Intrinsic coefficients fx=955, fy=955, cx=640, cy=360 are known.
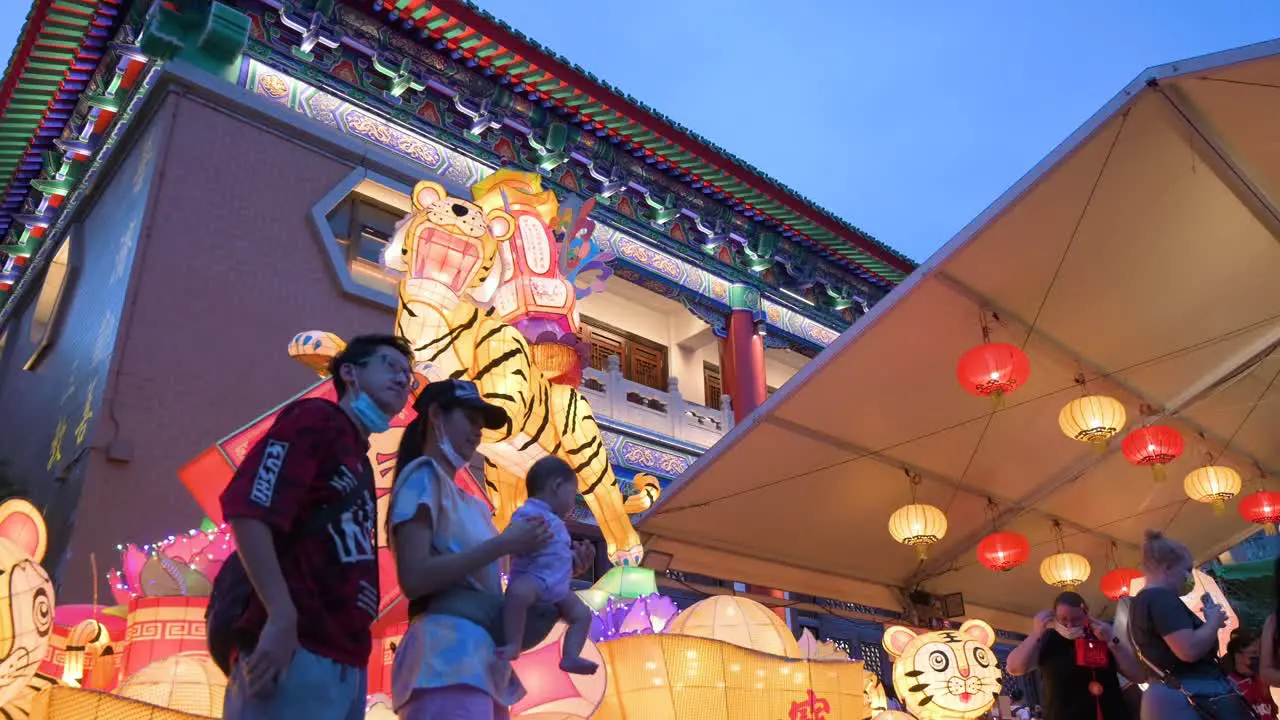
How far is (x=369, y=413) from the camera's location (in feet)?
6.87

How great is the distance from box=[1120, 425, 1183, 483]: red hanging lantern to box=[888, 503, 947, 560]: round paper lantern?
1.67 metres

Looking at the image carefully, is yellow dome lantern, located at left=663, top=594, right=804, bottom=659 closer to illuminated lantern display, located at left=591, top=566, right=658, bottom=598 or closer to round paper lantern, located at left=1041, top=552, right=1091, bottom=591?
illuminated lantern display, located at left=591, top=566, right=658, bottom=598

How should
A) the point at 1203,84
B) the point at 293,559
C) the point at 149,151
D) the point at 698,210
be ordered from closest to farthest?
the point at 293,559 < the point at 1203,84 < the point at 149,151 < the point at 698,210

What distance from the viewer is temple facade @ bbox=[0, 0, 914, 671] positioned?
305 inches

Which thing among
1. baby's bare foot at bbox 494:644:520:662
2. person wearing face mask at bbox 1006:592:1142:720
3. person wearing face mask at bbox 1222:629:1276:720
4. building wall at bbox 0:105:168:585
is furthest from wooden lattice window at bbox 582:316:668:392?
baby's bare foot at bbox 494:644:520:662

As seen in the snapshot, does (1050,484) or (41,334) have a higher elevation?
(41,334)

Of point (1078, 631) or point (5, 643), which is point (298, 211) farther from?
point (1078, 631)

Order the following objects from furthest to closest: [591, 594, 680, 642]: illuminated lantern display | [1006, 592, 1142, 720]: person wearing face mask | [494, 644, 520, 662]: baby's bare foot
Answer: [591, 594, 680, 642]: illuminated lantern display → [1006, 592, 1142, 720]: person wearing face mask → [494, 644, 520, 662]: baby's bare foot

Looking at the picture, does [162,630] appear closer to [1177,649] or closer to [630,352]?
[1177,649]

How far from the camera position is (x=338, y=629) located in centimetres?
182

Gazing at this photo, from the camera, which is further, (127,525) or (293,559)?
(127,525)

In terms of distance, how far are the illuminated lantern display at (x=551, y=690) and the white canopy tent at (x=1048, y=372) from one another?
418 cm

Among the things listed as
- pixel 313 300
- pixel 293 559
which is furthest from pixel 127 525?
pixel 293 559

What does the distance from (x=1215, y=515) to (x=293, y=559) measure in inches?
445
